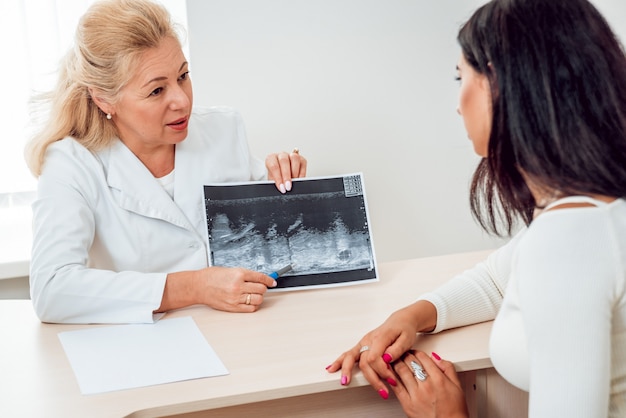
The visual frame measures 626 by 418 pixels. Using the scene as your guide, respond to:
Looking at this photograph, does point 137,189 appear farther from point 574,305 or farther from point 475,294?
point 574,305

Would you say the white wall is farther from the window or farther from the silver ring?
the silver ring

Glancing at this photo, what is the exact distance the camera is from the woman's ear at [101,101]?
1.79 m

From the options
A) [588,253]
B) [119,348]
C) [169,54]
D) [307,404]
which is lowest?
[307,404]

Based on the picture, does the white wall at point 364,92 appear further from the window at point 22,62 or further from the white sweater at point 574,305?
the white sweater at point 574,305

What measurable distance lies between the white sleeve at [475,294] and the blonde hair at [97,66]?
0.87 meters

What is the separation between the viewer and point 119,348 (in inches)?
56.8

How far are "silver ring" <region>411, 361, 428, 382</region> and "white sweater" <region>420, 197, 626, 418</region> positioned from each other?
0.93ft

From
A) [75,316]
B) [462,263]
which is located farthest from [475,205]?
[75,316]

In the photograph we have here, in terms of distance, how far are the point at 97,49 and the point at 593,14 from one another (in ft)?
3.70

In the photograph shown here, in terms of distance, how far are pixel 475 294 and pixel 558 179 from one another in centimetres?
52

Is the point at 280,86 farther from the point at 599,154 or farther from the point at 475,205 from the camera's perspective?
the point at 599,154

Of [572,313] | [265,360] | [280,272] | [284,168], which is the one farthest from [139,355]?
[572,313]

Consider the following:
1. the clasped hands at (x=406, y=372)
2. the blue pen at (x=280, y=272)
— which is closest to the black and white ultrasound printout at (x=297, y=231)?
the blue pen at (x=280, y=272)

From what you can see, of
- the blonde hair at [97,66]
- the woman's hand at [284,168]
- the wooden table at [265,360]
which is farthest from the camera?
the woman's hand at [284,168]
